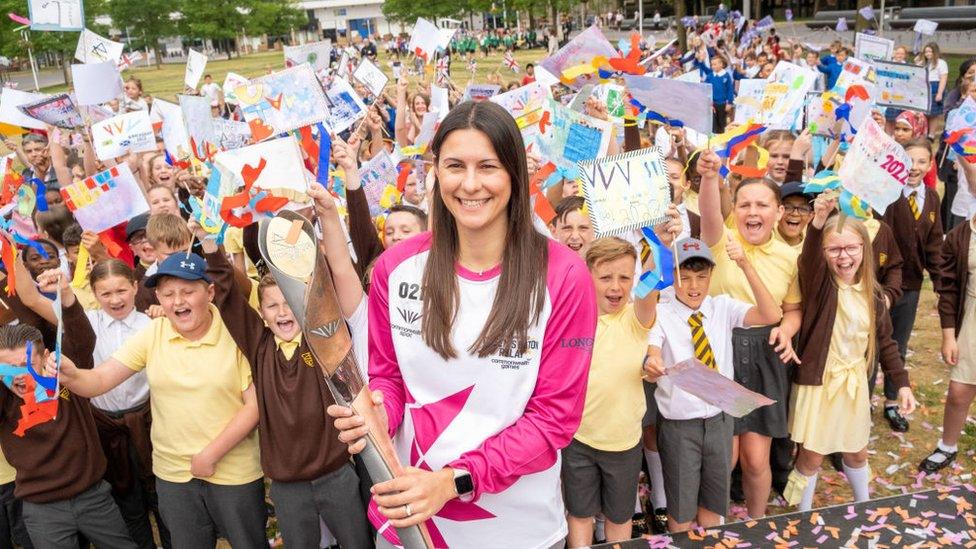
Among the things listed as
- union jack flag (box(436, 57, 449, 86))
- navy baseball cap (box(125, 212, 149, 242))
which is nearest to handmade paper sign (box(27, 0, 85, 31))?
navy baseball cap (box(125, 212, 149, 242))

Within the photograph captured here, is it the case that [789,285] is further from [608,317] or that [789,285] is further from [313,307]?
[313,307]

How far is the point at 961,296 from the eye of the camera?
4719mm

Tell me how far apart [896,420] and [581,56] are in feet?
11.9

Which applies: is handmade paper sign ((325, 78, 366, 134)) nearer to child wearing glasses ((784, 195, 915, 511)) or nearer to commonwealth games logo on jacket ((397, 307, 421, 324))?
child wearing glasses ((784, 195, 915, 511))

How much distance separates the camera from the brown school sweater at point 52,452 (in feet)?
11.6

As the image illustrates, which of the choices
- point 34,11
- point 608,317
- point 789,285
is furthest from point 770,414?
point 34,11

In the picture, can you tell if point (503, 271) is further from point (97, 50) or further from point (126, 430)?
point (97, 50)

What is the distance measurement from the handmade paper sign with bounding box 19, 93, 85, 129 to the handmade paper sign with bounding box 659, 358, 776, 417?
7.75 m

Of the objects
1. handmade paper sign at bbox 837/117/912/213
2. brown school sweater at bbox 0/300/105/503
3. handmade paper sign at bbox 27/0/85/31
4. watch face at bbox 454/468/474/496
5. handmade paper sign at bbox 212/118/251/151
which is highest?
handmade paper sign at bbox 27/0/85/31

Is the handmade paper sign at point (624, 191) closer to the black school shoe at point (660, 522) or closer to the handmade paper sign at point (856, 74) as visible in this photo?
the black school shoe at point (660, 522)

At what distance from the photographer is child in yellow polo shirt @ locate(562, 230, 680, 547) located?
3.51 meters

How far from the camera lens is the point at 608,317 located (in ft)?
11.9

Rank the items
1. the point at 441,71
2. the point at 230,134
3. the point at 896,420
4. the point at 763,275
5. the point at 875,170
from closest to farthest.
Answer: the point at 875,170
the point at 763,275
the point at 896,420
the point at 230,134
the point at 441,71

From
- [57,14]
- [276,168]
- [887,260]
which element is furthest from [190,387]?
[57,14]
